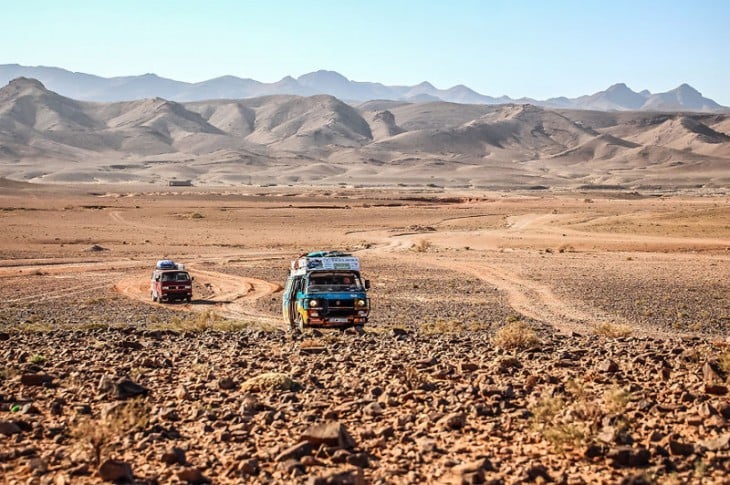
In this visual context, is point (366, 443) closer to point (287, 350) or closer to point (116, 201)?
point (287, 350)

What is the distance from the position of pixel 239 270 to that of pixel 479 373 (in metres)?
34.3

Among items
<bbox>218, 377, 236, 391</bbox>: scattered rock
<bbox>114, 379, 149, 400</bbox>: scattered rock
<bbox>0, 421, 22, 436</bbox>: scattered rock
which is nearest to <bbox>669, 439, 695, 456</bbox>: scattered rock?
<bbox>218, 377, 236, 391</bbox>: scattered rock

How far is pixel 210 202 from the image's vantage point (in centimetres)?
11781

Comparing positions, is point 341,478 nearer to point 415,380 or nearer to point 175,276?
point 415,380

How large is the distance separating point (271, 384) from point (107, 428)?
330 cm

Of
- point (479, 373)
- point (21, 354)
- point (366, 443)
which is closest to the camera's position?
point (366, 443)

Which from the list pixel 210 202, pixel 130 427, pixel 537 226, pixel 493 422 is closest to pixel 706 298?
pixel 493 422

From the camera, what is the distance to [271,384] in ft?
41.9

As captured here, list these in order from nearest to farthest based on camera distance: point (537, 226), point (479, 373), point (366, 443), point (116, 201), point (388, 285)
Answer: point (366, 443), point (479, 373), point (388, 285), point (537, 226), point (116, 201)

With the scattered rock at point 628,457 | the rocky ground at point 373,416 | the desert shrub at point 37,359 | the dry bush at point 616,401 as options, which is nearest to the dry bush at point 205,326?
the rocky ground at point 373,416

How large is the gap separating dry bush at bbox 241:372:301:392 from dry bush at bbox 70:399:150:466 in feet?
5.68

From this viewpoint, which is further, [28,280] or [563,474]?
[28,280]

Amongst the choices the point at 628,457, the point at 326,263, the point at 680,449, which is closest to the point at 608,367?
the point at 680,449

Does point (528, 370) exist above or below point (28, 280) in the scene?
above
